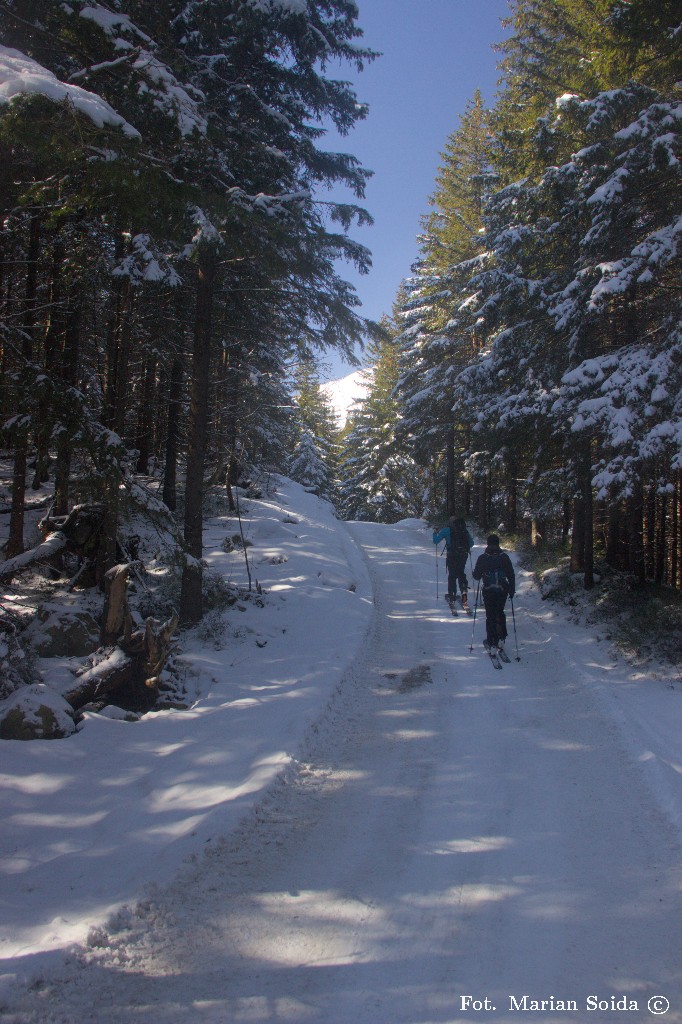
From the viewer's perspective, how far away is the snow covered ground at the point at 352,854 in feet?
10.3

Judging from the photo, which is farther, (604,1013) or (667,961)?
(667,961)

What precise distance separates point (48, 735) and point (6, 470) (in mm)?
14626

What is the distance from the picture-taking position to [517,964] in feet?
10.9

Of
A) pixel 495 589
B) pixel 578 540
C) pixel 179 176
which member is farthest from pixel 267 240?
pixel 578 540

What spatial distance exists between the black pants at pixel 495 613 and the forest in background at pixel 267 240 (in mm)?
2492

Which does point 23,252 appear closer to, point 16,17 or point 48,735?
point 16,17

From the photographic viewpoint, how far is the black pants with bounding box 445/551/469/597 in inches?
531

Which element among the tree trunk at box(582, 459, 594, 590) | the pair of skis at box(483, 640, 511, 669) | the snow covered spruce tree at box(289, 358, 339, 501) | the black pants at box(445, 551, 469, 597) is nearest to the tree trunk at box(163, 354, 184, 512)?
the black pants at box(445, 551, 469, 597)

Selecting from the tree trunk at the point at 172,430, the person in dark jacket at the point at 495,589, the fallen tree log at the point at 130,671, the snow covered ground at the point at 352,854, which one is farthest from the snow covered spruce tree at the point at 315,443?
the snow covered ground at the point at 352,854

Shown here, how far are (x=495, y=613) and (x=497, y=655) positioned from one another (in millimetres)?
718

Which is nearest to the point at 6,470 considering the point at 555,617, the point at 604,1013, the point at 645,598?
the point at 555,617

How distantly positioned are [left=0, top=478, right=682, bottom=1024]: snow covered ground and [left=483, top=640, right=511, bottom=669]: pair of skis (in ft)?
2.05

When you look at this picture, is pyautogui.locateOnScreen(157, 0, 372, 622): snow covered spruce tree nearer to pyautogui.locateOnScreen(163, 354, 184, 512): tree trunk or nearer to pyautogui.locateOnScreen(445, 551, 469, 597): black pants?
pyautogui.locateOnScreen(163, 354, 184, 512): tree trunk

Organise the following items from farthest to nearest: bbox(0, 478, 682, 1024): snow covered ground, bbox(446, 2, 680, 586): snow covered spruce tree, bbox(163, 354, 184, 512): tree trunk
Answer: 1. bbox(163, 354, 184, 512): tree trunk
2. bbox(446, 2, 680, 586): snow covered spruce tree
3. bbox(0, 478, 682, 1024): snow covered ground
